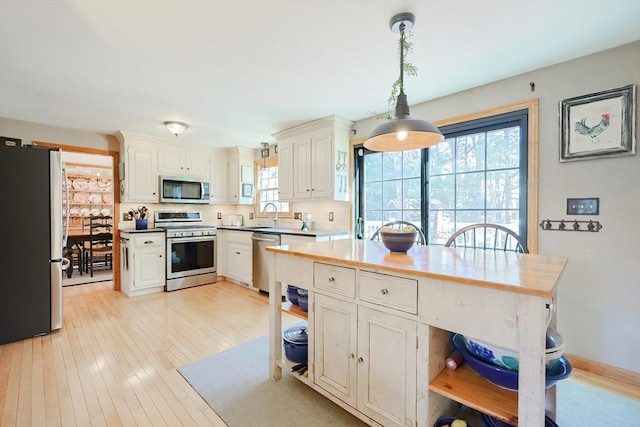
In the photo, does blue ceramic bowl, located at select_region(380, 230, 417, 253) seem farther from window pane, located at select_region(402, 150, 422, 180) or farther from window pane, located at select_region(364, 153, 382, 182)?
window pane, located at select_region(364, 153, 382, 182)

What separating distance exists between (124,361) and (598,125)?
404cm

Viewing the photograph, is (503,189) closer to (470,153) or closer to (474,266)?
(470,153)

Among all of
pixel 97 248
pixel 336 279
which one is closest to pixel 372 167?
pixel 336 279

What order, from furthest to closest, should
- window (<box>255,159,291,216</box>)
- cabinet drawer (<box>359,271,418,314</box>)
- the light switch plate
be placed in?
window (<box>255,159,291,216</box>) → the light switch plate → cabinet drawer (<box>359,271,418,314</box>)

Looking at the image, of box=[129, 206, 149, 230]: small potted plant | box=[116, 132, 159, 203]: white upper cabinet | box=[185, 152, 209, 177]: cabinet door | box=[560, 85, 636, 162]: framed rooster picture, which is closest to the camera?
box=[560, 85, 636, 162]: framed rooster picture

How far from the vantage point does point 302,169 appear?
399cm

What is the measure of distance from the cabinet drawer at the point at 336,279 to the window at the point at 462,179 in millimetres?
1840

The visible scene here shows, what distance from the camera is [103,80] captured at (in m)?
2.57

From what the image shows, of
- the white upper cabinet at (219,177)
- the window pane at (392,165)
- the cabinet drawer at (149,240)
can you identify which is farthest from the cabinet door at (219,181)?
the window pane at (392,165)

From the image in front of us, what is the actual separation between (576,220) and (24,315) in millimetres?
4843

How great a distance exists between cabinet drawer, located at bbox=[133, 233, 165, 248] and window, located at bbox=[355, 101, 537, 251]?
3037 mm

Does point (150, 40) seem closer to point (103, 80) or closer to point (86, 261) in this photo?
point (103, 80)

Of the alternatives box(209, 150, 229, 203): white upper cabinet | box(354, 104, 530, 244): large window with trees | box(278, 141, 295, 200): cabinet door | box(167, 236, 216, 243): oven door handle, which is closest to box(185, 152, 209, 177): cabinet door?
box(209, 150, 229, 203): white upper cabinet

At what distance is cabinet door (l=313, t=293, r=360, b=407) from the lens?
1550 millimetres
